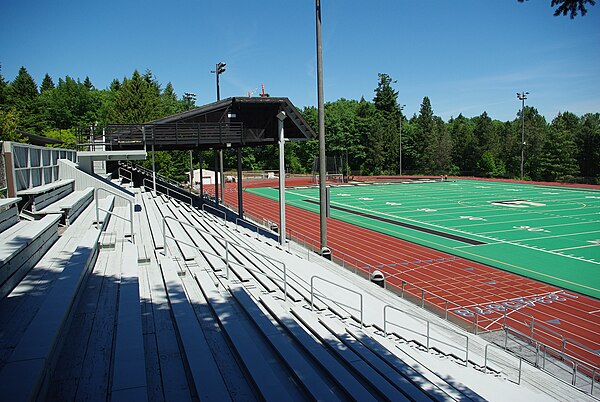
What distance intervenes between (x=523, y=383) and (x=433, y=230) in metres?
20.5

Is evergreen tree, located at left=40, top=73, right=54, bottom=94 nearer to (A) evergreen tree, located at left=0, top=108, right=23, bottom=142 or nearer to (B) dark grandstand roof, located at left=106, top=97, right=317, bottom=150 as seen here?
(A) evergreen tree, located at left=0, top=108, right=23, bottom=142

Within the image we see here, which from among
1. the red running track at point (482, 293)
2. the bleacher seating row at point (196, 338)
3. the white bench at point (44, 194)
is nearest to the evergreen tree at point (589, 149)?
the red running track at point (482, 293)

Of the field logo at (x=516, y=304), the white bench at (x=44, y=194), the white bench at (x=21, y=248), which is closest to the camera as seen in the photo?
the white bench at (x=21, y=248)

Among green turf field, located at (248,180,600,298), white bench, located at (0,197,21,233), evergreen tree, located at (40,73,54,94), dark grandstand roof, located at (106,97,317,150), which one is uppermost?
evergreen tree, located at (40,73,54,94)

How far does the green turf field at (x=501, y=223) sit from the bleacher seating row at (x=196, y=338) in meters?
11.6

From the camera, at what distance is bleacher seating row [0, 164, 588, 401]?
170 inches

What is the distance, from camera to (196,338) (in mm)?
5676

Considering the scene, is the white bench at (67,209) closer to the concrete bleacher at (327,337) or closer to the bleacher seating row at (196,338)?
the bleacher seating row at (196,338)

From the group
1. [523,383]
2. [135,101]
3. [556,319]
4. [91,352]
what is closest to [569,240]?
[556,319]

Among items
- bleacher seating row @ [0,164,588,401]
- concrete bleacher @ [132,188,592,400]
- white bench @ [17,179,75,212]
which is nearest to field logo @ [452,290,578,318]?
bleacher seating row @ [0,164,588,401]

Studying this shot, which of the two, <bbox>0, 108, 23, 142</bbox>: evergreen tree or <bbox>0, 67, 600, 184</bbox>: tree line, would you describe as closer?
<bbox>0, 108, 23, 142</bbox>: evergreen tree

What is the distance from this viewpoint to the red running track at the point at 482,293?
40.3 feet

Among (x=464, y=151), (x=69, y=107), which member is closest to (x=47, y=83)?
(x=69, y=107)

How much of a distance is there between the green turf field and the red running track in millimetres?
1375
